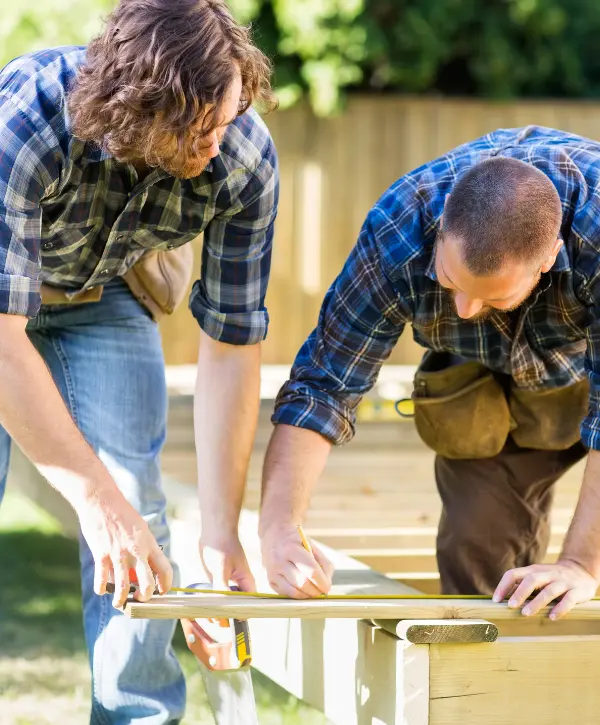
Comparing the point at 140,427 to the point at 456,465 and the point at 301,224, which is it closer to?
the point at 456,465

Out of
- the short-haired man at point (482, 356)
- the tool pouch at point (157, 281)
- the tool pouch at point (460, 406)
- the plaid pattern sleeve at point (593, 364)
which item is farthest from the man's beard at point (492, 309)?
the tool pouch at point (157, 281)

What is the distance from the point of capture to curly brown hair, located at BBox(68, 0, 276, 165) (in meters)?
1.76

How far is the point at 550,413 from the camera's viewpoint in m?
2.77

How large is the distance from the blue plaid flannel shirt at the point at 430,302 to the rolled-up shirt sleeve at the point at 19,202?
28.4 inches

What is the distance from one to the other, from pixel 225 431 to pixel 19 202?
64 cm

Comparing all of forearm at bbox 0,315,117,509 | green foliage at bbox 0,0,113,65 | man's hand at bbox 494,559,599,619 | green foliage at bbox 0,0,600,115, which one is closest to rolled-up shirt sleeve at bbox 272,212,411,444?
man's hand at bbox 494,559,599,619

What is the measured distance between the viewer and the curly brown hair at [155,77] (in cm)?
176

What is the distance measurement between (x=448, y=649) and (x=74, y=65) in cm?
121

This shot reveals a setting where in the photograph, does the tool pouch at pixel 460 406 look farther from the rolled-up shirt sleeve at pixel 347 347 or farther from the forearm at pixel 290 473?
the forearm at pixel 290 473

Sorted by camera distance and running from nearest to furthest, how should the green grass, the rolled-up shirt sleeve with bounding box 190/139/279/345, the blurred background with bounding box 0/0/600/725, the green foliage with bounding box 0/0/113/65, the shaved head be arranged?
the shaved head < the rolled-up shirt sleeve with bounding box 190/139/279/345 < the green grass < the green foliage with bounding box 0/0/113/65 < the blurred background with bounding box 0/0/600/725

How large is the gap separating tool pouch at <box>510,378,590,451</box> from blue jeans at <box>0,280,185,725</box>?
3.06 ft

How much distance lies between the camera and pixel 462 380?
9.03 feet

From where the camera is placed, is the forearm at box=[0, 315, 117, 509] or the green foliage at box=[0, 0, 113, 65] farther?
the green foliage at box=[0, 0, 113, 65]

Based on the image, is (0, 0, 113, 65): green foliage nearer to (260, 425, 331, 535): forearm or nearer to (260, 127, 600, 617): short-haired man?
(260, 127, 600, 617): short-haired man
